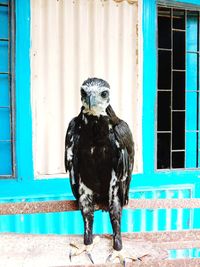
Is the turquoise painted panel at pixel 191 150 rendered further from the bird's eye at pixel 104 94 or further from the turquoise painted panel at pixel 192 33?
the bird's eye at pixel 104 94

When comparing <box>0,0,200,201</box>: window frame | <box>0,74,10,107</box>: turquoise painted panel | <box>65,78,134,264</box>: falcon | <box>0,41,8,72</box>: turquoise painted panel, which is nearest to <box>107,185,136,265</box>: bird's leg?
<box>65,78,134,264</box>: falcon

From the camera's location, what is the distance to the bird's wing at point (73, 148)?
5.56ft

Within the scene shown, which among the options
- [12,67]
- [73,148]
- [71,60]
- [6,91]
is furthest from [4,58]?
[73,148]

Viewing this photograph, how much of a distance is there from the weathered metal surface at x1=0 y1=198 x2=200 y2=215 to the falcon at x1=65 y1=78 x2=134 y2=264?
70 mm

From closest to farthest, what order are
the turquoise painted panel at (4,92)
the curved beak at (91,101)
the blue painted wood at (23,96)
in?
1. the curved beak at (91,101)
2. the blue painted wood at (23,96)
3. the turquoise painted panel at (4,92)

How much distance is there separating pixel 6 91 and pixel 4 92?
0.02 meters

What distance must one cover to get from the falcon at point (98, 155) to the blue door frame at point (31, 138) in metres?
0.98

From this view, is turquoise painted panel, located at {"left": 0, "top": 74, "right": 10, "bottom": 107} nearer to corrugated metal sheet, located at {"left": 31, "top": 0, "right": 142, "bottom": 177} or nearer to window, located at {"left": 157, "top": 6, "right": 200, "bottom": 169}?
corrugated metal sheet, located at {"left": 31, "top": 0, "right": 142, "bottom": 177}

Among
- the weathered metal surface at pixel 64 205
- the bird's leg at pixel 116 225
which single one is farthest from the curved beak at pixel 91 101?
the weathered metal surface at pixel 64 205

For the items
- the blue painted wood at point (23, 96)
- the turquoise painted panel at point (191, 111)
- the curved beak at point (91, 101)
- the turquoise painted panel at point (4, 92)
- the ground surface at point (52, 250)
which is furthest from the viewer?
the turquoise painted panel at point (191, 111)

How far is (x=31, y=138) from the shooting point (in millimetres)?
2727

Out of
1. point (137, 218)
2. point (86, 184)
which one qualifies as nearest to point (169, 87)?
point (137, 218)

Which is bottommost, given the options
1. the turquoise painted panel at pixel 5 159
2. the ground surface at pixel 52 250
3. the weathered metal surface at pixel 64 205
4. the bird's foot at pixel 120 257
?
the bird's foot at pixel 120 257

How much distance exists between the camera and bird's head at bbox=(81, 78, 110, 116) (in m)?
1.48
